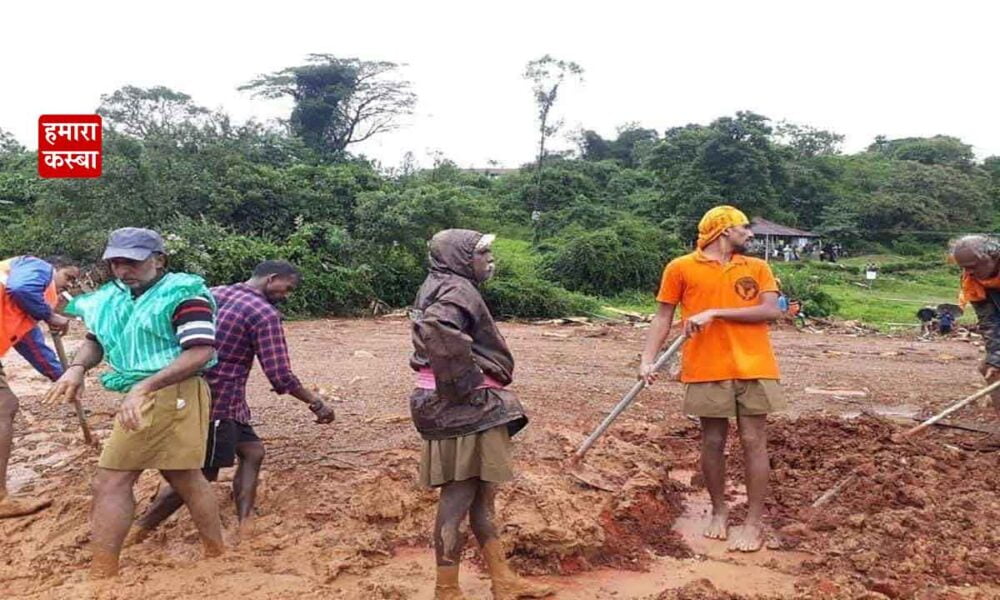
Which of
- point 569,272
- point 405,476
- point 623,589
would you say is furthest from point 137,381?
point 569,272

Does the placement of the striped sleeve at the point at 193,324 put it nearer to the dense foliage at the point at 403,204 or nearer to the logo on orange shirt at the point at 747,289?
the logo on orange shirt at the point at 747,289

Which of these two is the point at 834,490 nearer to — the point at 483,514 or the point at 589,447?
the point at 589,447

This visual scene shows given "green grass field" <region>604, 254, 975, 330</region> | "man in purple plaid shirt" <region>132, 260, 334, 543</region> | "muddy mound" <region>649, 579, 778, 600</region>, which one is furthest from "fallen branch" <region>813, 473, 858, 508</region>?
"green grass field" <region>604, 254, 975, 330</region>

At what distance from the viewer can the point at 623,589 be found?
3541 mm

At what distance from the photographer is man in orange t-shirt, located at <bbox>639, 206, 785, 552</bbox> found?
3.87 m

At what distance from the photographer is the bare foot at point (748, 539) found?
3.89 m

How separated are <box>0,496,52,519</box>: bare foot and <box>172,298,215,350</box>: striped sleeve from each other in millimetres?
1829

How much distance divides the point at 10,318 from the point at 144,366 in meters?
1.90

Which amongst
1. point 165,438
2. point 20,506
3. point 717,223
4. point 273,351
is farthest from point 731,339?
point 20,506

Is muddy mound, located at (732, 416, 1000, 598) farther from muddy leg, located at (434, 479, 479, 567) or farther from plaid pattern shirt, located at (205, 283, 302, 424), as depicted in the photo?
plaid pattern shirt, located at (205, 283, 302, 424)

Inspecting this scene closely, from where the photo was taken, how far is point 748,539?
3916 millimetres

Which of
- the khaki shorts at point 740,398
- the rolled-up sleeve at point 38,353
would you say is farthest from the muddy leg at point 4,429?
the khaki shorts at point 740,398

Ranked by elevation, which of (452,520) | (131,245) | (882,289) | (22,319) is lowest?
(882,289)

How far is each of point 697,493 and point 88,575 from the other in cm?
325
